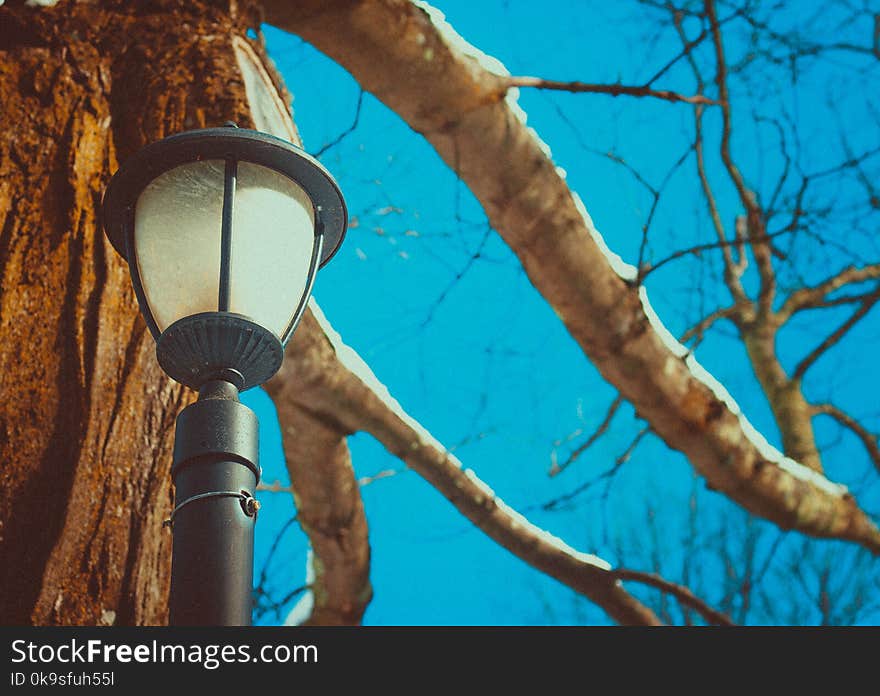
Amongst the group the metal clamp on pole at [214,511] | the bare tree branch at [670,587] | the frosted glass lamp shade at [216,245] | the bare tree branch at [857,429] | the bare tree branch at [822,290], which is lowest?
the metal clamp on pole at [214,511]

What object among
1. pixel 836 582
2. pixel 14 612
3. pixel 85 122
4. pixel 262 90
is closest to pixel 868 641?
pixel 14 612

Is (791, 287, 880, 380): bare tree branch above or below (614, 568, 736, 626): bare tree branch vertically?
above

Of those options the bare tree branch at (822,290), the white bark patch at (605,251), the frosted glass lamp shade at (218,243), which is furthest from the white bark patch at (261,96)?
the bare tree branch at (822,290)

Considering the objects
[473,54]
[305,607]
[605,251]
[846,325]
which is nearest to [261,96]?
[473,54]

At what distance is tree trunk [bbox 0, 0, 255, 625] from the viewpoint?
1.83 metres

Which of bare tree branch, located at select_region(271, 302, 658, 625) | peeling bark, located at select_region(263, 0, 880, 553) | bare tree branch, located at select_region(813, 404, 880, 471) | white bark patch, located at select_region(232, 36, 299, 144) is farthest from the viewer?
bare tree branch, located at select_region(813, 404, 880, 471)

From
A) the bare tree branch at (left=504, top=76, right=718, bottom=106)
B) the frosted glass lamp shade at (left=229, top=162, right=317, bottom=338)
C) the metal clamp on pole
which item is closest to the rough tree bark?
the metal clamp on pole

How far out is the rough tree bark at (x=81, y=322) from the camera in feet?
5.99

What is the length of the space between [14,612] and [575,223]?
7.82ft

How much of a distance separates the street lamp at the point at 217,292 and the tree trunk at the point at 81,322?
0.45 meters

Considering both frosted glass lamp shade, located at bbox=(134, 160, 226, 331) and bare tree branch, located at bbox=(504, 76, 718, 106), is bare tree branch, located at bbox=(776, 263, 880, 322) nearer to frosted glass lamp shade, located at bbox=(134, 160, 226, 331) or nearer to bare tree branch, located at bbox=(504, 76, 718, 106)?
bare tree branch, located at bbox=(504, 76, 718, 106)

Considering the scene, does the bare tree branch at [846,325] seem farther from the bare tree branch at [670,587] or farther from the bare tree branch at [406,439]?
the bare tree branch at [406,439]

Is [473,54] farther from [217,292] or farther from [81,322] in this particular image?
[217,292]

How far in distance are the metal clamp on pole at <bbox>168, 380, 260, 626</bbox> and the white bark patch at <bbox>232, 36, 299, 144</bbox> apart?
1196 millimetres
